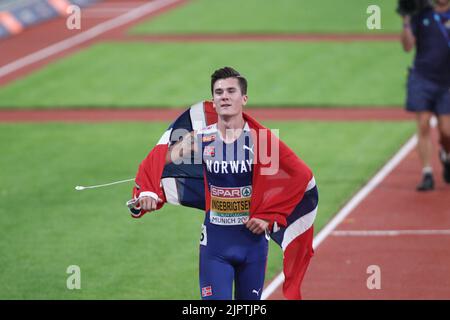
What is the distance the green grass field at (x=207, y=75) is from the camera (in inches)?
941

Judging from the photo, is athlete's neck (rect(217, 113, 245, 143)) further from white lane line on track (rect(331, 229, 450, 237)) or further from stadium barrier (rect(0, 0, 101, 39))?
stadium barrier (rect(0, 0, 101, 39))

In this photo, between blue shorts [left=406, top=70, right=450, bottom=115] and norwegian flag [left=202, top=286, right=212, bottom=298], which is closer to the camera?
norwegian flag [left=202, top=286, right=212, bottom=298]

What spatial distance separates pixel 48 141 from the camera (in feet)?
68.4

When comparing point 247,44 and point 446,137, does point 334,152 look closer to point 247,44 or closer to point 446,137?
point 446,137

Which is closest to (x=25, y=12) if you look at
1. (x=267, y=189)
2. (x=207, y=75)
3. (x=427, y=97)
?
(x=207, y=75)

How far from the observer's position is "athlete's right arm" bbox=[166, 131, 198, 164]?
10.2 meters

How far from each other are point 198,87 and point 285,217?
48.7ft

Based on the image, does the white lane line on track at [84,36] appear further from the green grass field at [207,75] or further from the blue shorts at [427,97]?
the blue shorts at [427,97]

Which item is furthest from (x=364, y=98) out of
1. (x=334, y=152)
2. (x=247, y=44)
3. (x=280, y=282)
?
(x=280, y=282)

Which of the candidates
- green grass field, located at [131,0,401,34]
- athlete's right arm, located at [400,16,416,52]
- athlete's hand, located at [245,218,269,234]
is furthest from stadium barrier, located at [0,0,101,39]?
athlete's hand, located at [245,218,269,234]

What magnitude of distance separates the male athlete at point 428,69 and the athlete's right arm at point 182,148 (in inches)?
273

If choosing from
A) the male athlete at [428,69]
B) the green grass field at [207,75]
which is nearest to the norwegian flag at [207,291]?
the male athlete at [428,69]

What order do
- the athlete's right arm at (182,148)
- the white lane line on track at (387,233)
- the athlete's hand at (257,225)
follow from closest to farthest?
1. the athlete's hand at (257,225)
2. the athlete's right arm at (182,148)
3. the white lane line on track at (387,233)

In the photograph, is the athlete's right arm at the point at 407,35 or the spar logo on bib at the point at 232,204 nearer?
the spar logo on bib at the point at 232,204
